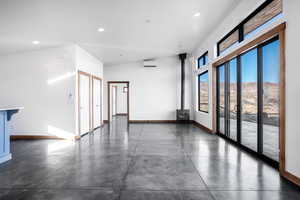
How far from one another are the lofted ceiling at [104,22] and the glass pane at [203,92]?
1.87 meters

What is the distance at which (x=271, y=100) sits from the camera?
3350 millimetres

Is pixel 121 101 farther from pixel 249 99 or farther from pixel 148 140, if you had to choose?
pixel 249 99

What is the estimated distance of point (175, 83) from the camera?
9.15 meters

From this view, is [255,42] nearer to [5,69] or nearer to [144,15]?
[144,15]

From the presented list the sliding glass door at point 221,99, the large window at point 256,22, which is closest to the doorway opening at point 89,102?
the sliding glass door at point 221,99

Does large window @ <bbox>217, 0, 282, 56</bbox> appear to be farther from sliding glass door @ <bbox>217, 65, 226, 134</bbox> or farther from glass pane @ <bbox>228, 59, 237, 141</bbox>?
sliding glass door @ <bbox>217, 65, 226, 134</bbox>

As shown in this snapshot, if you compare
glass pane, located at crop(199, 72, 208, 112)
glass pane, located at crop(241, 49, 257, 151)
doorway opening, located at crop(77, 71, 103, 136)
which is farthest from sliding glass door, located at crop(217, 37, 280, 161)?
doorway opening, located at crop(77, 71, 103, 136)

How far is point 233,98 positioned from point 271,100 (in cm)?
149

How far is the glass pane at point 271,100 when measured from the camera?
10.6ft

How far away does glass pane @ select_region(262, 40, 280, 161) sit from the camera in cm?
322

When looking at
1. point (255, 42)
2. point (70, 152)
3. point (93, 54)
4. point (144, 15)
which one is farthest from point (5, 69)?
point (255, 42)

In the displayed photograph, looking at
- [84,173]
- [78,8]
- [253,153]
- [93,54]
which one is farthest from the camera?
[93,54]

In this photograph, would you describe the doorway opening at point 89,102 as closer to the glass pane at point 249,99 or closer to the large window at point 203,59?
the large window at point 203,59

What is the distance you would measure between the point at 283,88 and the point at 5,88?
24.6 ft
